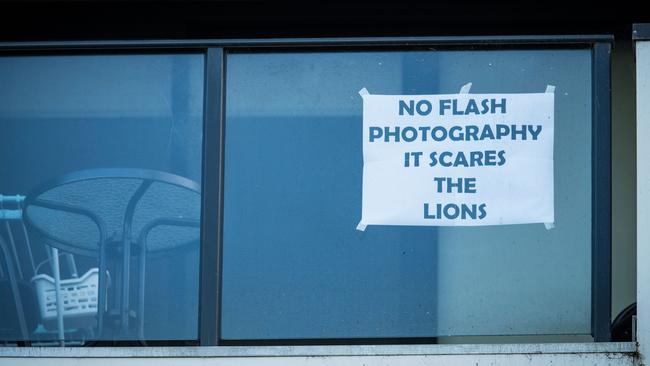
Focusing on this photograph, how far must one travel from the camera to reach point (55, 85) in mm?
3928

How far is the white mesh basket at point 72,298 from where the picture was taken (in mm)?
3861

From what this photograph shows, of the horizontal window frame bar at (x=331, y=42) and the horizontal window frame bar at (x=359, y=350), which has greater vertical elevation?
the horizontal window frame bar at (x=331, y=42)

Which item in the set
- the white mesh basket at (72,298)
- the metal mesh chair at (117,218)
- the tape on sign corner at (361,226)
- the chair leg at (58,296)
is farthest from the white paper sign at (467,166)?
the chair leg at (58,296)

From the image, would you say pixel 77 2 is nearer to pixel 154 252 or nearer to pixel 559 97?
pixel 154 252

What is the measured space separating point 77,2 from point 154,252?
2.36 metres

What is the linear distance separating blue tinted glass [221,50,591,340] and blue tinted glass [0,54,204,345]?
18cm

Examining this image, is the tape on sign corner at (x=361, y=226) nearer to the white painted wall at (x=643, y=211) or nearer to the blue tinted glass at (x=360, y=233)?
the blue tinted glass at (x=360, y=233)

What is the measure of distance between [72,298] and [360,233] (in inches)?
44.2

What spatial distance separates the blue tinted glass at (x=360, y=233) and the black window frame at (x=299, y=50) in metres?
0.03

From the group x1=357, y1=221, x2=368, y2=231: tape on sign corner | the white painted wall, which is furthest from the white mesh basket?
the white painted wall

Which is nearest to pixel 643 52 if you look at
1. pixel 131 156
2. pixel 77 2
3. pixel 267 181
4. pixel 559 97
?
pixel 559 97

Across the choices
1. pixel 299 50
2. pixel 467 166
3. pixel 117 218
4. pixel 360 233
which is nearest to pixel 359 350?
pixel 360 233

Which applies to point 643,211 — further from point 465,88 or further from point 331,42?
point 331,42

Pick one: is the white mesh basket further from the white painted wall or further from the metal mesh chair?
the white painted wall
